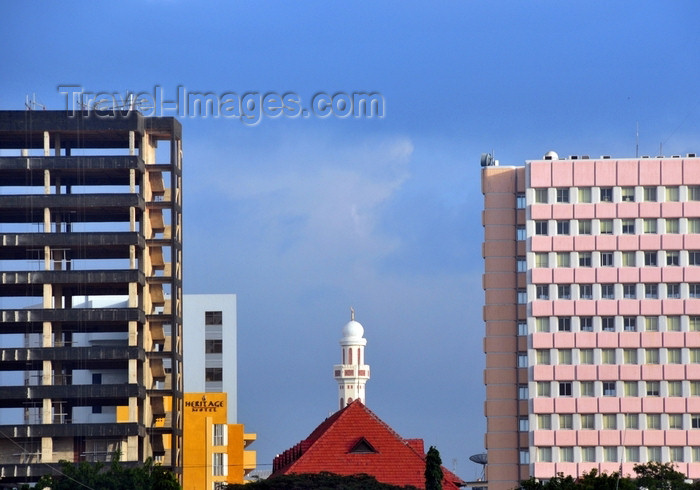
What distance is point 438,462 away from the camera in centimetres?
10600

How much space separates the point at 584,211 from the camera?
16325 cm

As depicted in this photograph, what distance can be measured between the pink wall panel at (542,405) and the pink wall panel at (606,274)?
1318cm

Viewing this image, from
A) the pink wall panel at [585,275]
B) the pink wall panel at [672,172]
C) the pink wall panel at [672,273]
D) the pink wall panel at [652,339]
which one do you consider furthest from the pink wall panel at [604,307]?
the pink wall panel at [672,172]

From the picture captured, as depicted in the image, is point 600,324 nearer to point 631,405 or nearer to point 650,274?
point 650,274

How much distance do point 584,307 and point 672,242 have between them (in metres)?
11.0

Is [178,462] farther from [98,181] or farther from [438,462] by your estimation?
[438,462]

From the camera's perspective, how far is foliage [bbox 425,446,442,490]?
105m

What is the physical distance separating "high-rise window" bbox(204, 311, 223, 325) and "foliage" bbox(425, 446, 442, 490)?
82.3 metres

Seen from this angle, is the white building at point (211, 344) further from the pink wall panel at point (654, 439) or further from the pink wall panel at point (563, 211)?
the pink wall panel at point (654, 439)

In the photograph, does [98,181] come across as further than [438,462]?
Yes

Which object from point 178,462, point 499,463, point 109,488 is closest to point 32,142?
point 178,462

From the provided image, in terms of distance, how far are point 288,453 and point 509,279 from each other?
33.6m

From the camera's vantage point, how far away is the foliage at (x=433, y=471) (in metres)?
105

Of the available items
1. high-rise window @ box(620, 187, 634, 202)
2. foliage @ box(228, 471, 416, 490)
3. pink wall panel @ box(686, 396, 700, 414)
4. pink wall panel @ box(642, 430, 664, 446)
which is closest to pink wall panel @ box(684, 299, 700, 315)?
pink wall panel @ box(686, 396, 700, 414)
